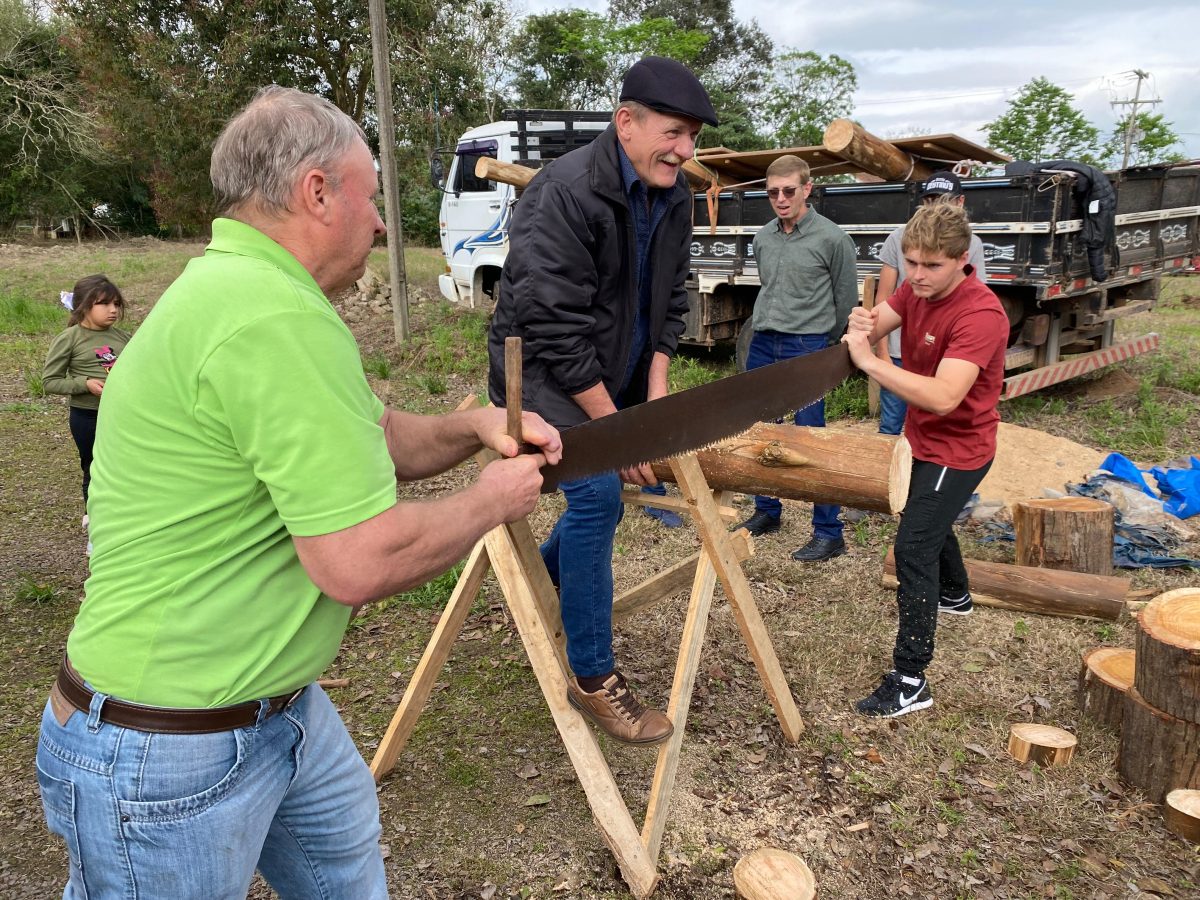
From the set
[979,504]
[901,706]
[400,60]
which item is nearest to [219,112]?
[400,60]

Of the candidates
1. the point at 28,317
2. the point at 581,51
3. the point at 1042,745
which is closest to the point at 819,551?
the point at 1042,745

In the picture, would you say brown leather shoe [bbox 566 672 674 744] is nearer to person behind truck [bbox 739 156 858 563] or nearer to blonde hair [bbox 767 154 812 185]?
person behind truck [bbox 739 156 858 563]

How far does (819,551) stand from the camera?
5621mm

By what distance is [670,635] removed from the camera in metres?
4.78

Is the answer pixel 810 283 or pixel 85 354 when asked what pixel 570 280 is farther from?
pixel 85 354

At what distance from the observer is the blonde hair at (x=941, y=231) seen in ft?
11.4

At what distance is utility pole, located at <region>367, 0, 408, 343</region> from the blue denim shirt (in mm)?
8756

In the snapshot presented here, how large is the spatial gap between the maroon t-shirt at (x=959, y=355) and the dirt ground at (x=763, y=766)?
1250 millimetres

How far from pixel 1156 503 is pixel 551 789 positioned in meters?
4.70

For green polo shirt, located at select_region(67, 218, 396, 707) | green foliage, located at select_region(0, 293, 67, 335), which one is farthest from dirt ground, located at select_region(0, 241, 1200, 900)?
green foliage, located at select_region(0, 293, 67, 335)

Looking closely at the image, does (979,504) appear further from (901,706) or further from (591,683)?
(591,683)

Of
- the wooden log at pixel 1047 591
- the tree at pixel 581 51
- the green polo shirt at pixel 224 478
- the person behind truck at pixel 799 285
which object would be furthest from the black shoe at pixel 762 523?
the tree at pixel 581 51

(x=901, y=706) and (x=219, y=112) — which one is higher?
(x=219, y=112)

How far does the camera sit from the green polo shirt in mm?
1450
